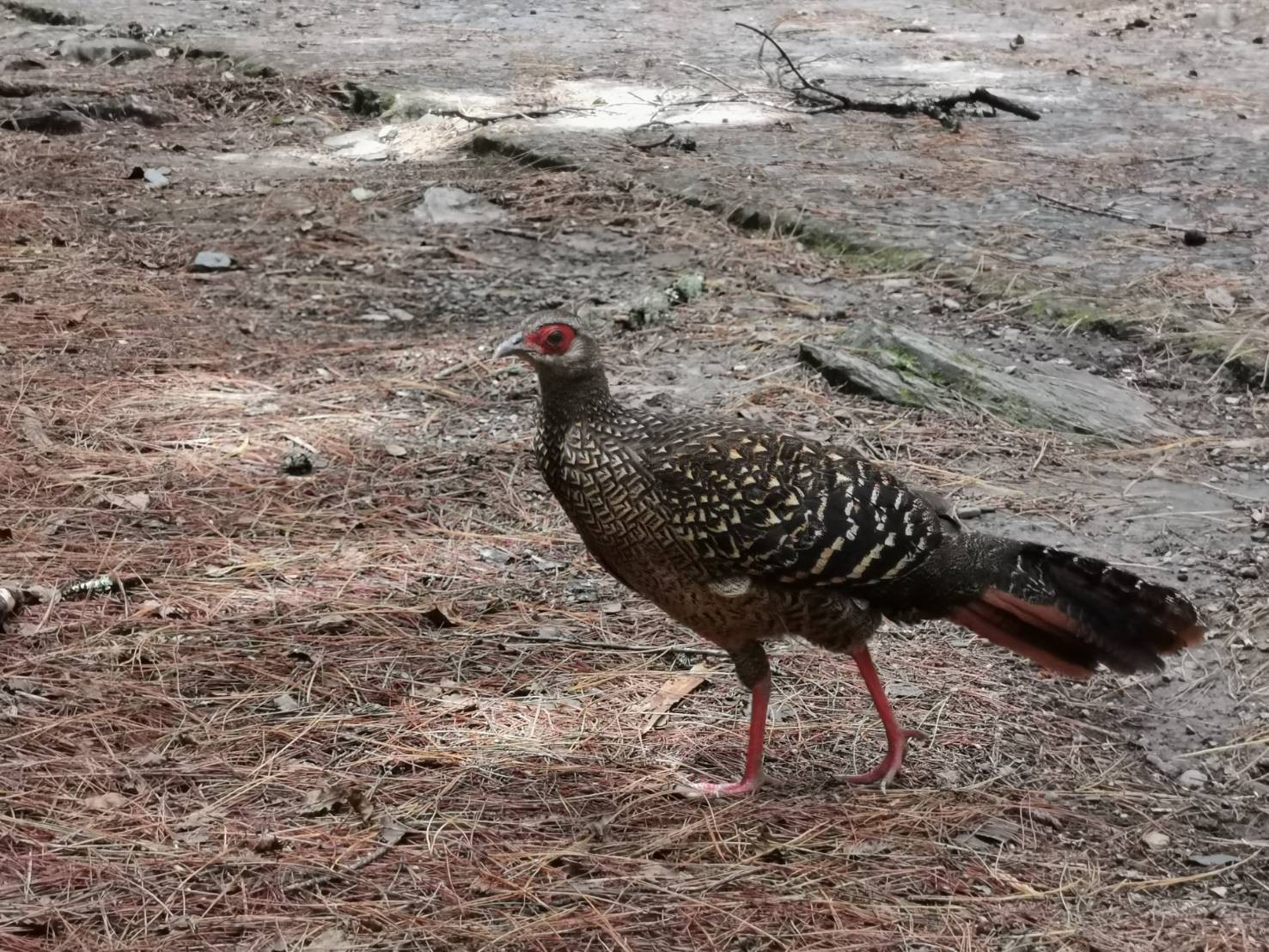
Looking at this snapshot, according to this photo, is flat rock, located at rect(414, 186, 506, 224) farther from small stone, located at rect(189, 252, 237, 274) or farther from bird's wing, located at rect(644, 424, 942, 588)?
bird's wing, located at rect(644, 424, 942, 588)

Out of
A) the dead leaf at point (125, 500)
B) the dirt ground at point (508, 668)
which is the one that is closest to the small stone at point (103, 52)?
the dirt ground at point (508, 668)

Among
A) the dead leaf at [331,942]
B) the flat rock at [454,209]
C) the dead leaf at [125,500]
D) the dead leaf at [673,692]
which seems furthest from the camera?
the flat rock at [454,209]

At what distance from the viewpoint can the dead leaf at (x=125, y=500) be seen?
17.4ft

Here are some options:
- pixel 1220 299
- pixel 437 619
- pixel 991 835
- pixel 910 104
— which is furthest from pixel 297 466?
pixel 910 104

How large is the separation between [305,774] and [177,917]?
667 millimetres

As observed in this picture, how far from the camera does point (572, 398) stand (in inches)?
151

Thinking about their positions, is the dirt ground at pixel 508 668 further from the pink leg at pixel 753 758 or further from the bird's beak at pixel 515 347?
the bird's beak at pixel 515 347

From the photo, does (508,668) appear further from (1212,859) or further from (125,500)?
(1212,859)

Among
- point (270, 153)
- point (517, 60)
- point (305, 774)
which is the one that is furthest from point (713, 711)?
point (517, 60)

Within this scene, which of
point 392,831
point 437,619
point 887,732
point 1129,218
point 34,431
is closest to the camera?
point 392,831

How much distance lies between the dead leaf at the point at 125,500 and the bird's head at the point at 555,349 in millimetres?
2204

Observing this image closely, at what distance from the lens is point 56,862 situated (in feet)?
10.9

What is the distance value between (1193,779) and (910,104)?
832 centimetres

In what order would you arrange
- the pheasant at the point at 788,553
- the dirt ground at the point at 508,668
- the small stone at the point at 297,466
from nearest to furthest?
the dirt ground at the point at 508,668, the pheasant at the point at 788,553, the small stone at the point at 297,466
